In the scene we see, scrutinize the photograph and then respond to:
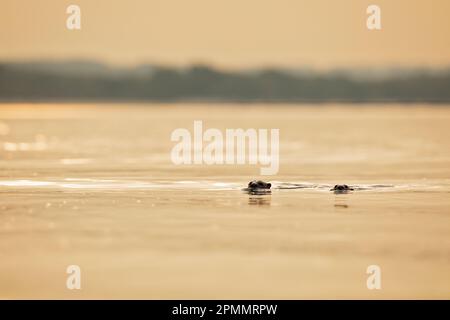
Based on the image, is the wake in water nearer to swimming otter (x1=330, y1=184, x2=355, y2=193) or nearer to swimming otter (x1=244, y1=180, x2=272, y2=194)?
swimming otter (x1=244, y1=180, x2=272, y2=194)

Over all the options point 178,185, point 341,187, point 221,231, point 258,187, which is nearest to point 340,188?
point 341,187

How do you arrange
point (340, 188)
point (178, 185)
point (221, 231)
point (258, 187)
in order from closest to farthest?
point (221, 231)
point (340, 188)
point (258, 187)
point (178, 185)

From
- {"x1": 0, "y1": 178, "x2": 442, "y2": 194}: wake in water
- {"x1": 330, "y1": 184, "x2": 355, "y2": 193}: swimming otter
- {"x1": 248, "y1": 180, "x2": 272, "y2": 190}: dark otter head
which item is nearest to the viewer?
{"x1": 330, "y1": 184, "x2": 355, "y2": 193}: swimming otter

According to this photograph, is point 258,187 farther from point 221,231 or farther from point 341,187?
point 221,231

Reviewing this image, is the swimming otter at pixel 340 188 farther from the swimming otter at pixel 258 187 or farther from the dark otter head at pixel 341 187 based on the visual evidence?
the swimming otter at pixel 258 187

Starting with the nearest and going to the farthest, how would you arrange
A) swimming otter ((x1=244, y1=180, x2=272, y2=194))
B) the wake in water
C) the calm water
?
the calm water → swimming otter ((x1=244, y1=180, x2=272, y2=194)) → the wake in water

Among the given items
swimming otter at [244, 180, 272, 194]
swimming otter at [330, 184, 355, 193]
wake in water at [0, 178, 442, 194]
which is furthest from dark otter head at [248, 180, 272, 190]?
swimming otter at [330, 184, 355, 193]

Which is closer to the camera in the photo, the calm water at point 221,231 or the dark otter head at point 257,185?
the calm water at point 221,231

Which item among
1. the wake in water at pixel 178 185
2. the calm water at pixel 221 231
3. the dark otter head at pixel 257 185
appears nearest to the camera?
the calm water at pixel 221 231

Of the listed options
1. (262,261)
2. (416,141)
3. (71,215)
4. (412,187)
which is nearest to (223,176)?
(412,187)

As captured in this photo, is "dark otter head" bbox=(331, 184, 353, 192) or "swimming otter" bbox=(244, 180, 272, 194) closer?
"dark otter head" bbox=(331, 184, 353, 192)

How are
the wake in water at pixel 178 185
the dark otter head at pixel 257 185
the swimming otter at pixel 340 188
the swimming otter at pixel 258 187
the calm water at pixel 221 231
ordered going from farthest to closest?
the wake in water at pixel 178 185 < the dark otter head at pixel 257 185 < the swimming otter at pixel 258 187 < the swimming otter at pixel 340 188 < the calm water at pixel 221 231

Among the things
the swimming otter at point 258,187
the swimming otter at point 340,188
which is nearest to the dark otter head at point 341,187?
the swimming otter at point 340,188
